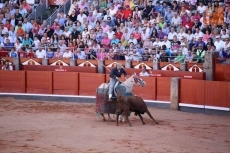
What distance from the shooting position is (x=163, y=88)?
21.4m

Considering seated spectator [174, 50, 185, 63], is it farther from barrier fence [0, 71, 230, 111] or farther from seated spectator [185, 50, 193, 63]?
barrier fence [0, 71, 230, 111]

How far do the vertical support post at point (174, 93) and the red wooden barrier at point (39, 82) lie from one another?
4.58 m

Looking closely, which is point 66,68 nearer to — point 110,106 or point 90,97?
point 90,97

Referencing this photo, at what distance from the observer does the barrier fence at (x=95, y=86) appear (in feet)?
65.5

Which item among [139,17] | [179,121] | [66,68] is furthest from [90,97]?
[179,121]

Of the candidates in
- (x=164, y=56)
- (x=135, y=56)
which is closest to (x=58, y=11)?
(x=135, y=56)

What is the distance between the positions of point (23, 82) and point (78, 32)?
2747 millimetres

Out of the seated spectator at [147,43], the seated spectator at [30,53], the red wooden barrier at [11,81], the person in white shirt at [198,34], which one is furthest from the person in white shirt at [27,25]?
the person in white shirt at [198,34]

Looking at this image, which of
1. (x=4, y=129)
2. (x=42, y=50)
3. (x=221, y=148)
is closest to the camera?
(x=221, y=148)

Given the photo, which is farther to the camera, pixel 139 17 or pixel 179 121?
pixel 139 17

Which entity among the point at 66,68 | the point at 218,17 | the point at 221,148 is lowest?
the point at 221,148

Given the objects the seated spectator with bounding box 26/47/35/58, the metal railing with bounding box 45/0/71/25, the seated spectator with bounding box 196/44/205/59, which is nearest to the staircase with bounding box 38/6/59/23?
the metal railing with bounding box 45/0/71/25

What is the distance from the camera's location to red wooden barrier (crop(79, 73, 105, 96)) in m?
22.6

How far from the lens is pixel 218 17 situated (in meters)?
22.7
